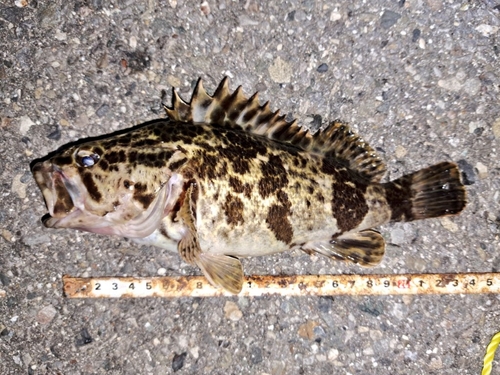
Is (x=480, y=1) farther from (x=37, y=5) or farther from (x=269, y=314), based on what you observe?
(x=37, y=5)

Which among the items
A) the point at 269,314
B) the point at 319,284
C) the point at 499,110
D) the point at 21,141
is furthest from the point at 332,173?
the point at 21,141

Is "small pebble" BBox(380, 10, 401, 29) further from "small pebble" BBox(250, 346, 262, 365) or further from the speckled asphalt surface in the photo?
"small pebble" BBox(250, 346, 262, 365)

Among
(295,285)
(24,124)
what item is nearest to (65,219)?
(24,124)

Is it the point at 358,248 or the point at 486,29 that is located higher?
the point at 486,29

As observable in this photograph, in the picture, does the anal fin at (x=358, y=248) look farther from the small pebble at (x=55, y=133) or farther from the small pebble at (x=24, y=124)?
the small pebble at (x=24, y=124)

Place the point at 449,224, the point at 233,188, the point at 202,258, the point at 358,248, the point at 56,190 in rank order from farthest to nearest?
the point at 449,224, the point at 358,248, the point at 202,258, the point at 233,188, the point at 56,190

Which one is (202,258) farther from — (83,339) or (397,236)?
(397,236)

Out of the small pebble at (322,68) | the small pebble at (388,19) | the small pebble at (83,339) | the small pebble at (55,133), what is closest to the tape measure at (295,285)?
the small pebble at (83,339)
